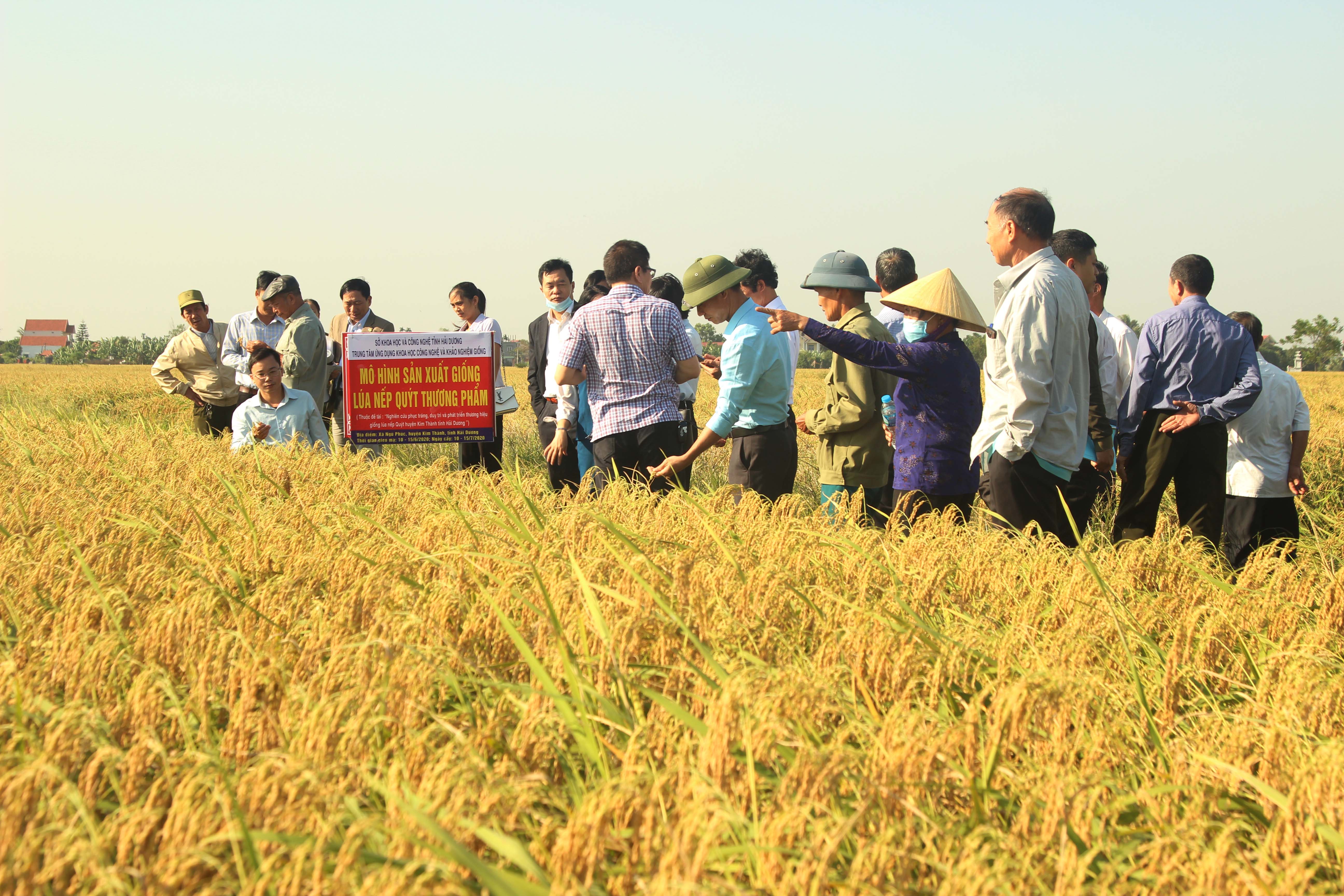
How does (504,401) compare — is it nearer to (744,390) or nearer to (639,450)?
(639,450)

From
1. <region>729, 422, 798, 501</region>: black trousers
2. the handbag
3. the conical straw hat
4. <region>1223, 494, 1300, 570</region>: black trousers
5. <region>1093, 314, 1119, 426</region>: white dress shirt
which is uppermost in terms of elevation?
the conical straw hat

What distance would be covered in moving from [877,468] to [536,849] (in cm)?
321

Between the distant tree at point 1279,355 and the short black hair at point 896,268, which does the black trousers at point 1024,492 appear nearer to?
the short black hair at point 896,268

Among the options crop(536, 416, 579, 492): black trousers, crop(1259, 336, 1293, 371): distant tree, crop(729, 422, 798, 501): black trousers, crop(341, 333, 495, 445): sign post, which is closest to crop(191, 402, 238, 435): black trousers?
crop(341, 333, 495, 445): sign post

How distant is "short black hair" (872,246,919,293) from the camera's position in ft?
17.2

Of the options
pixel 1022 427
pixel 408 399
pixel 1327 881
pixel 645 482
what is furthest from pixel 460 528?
pixel 408 399

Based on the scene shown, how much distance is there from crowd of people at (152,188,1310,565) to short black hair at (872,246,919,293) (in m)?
0.01

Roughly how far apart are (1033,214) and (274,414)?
4.88 metres

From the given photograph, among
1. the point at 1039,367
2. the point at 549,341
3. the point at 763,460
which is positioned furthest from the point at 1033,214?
the point at 549,341

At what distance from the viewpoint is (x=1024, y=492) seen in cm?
351

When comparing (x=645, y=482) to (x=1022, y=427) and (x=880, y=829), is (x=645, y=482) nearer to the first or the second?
(x=1022, y=427)

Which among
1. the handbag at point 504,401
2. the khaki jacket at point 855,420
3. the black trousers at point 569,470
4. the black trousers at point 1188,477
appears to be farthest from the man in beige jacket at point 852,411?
the handbag at point 504,401

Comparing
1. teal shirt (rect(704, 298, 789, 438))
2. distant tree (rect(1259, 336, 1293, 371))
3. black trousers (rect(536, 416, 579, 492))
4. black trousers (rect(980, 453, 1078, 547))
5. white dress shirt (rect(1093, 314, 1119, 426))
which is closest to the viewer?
black trousers (rect(980, 453, 1078, 547))

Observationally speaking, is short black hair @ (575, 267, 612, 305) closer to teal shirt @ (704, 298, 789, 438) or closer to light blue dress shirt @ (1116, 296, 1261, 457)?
teal shirt @ (704, 298, 789, 438)
